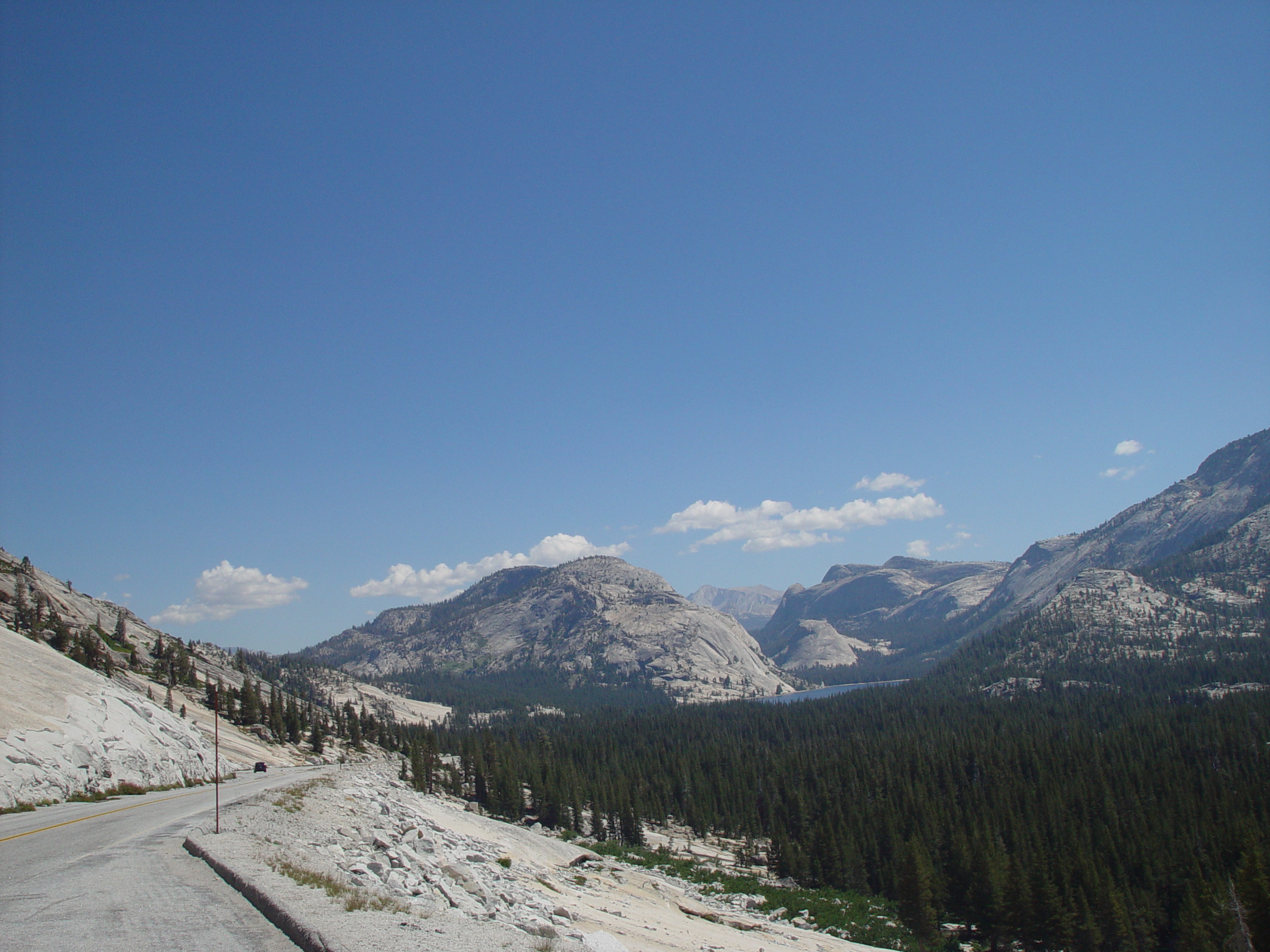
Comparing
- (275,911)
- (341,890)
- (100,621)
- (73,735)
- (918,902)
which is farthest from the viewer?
(100,621)

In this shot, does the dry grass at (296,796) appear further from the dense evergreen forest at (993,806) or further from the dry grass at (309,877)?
the dense evergreen forest at (993,806)

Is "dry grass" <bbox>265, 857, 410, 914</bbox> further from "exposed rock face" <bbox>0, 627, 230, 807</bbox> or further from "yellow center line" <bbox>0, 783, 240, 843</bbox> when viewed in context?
"exposed rock face" <bbox>0, 627, 230, 807</bbox>

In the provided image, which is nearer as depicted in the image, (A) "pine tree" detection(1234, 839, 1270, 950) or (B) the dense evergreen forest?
(A) "pine tree" detection(1234, 839, 1270, 950)

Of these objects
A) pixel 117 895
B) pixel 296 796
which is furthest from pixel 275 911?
pixel 296 796

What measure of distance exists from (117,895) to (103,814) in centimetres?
2282

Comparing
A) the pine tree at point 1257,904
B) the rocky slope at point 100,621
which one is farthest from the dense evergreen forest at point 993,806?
the rocky slope at point 100,621

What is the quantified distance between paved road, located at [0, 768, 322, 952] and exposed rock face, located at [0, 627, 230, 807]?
16334 mm

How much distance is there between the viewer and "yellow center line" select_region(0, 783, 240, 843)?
25.8 metres

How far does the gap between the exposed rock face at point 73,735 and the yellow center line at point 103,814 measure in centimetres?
560

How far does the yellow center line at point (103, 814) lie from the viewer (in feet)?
84.8

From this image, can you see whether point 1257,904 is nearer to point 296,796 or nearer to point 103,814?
point 296,796

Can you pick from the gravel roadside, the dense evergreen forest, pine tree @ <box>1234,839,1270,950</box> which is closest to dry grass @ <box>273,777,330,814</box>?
the gravel roadside

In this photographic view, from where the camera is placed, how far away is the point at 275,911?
1516cm

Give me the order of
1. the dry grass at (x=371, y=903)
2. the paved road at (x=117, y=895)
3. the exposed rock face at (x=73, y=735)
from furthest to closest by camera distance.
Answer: the exposed rock face at (x=73, y=735), the dry grass at (x=371, y=903), the paved road at (x=117, y=895)
